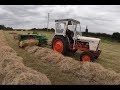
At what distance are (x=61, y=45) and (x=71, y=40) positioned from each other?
0.79 meters

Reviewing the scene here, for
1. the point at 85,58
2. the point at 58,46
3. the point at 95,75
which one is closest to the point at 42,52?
the point at 58,46

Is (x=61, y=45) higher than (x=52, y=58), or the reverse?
(x=61, y=45)

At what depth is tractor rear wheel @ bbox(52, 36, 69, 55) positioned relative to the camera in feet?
51.1

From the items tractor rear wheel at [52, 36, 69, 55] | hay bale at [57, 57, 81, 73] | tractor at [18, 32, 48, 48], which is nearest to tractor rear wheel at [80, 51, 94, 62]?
tractor rear wheel at [52, 36, 69, 55]

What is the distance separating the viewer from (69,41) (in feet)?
52.4

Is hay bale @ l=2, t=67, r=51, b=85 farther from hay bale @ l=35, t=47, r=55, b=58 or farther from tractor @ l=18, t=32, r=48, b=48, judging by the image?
tractor @ l=18, t=32, r=48, b=48

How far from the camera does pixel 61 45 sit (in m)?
15.8

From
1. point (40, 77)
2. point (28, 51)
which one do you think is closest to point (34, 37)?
point (28, 51)

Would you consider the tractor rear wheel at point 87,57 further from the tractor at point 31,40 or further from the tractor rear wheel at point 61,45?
the tractor at point 31,40

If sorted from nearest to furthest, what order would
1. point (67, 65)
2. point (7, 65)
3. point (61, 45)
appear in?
1. point (7, 65)
2. point (67, 65)
3. point (61, 45)

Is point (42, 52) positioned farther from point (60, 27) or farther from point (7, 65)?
point (7, 65)

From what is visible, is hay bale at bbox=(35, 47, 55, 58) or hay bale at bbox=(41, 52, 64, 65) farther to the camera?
hay bale at bbox=(35, 47, 55, 58)

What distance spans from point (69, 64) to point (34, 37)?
8577 mm
